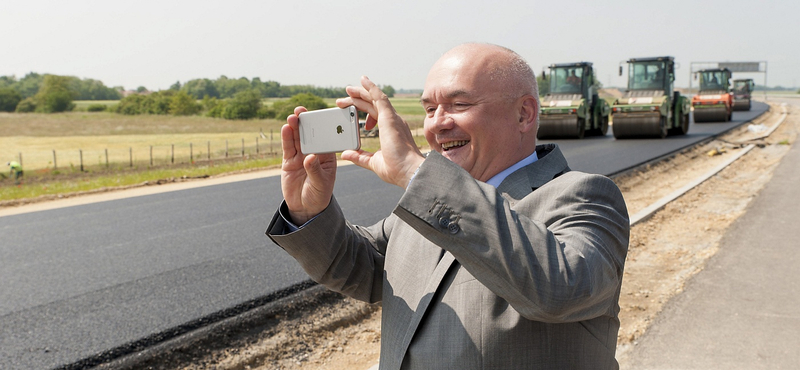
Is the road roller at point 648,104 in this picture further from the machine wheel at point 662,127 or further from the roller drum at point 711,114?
the roller drum at point 711,114

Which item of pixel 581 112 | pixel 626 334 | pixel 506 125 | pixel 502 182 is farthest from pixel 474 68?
pixel 581 112

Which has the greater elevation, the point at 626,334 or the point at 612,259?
the point at 612,259

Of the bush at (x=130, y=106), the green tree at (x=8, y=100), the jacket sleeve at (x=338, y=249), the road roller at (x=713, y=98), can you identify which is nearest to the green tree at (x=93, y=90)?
the green tree at (x=8, y=100)

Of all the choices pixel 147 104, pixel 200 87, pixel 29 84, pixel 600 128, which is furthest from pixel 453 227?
pixel 29 84

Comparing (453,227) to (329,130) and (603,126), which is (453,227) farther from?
(603,126)

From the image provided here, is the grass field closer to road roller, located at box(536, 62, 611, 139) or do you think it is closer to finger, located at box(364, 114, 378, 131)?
road roller, located at box(536, 62, 611, 139)

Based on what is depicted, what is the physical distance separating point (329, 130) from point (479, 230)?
0.58 metres

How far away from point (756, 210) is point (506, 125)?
29.9ft

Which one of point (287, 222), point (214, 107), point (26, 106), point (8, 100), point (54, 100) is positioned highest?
point (8, 100)

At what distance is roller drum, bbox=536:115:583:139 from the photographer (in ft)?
71.3

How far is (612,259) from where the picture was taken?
4.89 ft

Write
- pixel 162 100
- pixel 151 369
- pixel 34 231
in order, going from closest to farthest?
pixel 151 369 < pixel 34 231 < pixel 162 100

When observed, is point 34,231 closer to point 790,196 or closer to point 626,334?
point 626,334

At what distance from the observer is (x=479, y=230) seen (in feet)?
4.29
